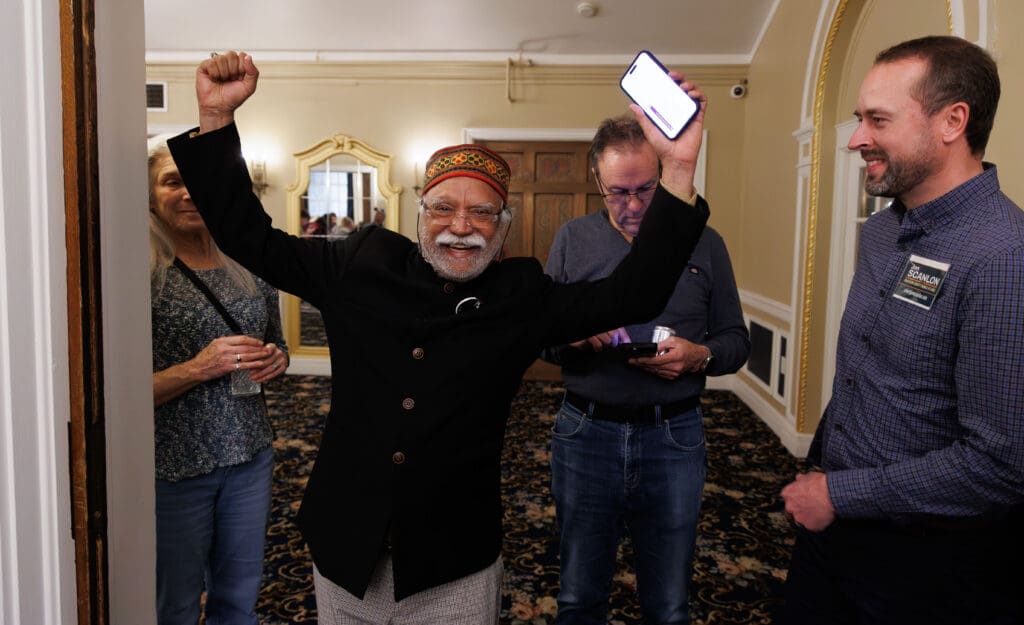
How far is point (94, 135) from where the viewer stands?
0.77 meters

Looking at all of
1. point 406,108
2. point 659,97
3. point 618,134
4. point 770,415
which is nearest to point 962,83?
point 659,97

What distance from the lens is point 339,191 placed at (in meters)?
6.89

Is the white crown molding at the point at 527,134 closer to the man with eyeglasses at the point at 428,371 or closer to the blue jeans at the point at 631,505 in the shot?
the blue jeans at the point at 631,505

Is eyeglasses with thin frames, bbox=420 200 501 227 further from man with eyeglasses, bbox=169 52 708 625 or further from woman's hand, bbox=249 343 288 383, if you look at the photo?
woman's hand, bbox=249 343 288 383

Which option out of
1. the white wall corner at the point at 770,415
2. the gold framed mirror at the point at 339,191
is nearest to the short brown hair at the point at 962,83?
the white wall corner at the point at 770,415

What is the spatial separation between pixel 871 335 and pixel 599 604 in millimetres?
1004

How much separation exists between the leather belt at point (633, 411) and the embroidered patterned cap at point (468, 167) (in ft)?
2.23

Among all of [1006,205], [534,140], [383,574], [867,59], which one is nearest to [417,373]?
[383,574]

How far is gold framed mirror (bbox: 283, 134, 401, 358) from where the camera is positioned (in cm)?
679

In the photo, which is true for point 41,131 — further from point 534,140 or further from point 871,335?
point 534,140

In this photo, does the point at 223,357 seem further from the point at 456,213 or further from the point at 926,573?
the point at 926,573

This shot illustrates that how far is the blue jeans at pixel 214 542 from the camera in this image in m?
1.67

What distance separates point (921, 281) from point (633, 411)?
2.41 ft

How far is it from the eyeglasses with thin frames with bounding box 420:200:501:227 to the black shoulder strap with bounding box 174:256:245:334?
715 mm
